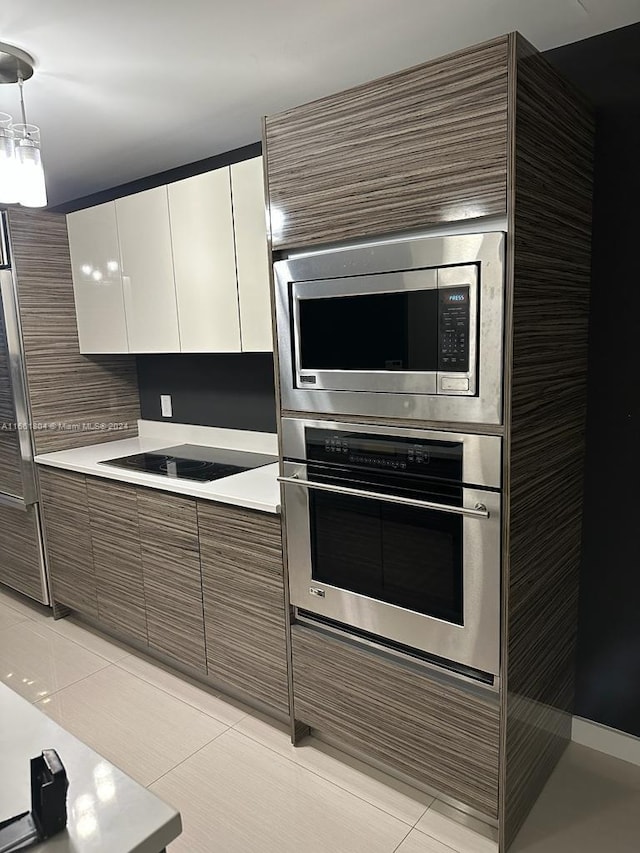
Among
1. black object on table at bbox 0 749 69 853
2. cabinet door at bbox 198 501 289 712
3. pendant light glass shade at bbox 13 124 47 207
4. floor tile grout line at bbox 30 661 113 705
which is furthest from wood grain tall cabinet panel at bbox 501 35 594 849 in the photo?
floor tile grout line at bbox 30 661 113 705

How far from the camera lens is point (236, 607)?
7.57ft

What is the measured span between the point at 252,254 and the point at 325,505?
1.05 metres

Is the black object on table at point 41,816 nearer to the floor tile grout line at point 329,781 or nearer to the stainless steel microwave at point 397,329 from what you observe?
the stainless steel microwave at point 397,329

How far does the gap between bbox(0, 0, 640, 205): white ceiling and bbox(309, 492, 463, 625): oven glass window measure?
141 centimetres

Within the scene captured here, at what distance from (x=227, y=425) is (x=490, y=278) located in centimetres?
189

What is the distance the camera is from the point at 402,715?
1874 mm

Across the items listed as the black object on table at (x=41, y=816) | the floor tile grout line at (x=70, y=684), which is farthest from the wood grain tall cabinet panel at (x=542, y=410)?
the floor tile grout line at (x=70, y=684)

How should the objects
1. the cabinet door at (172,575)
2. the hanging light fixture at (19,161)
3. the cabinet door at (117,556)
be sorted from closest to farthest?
the hanging light fixture at (19,161) → the cabinet door at (172,575) → the cabinet door at (117,556)

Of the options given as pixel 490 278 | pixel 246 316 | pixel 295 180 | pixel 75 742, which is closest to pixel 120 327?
pixel 246 316

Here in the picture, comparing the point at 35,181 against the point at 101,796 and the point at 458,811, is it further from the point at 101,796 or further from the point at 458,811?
the point at 458,811

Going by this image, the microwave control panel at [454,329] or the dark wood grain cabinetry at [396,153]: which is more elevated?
the dark wood grain cabinetry at [396,153]

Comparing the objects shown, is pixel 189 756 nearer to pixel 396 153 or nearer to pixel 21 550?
pixel 21 550

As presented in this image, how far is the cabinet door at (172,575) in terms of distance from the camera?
2.44m

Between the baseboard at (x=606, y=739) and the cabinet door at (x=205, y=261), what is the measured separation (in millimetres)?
1940
